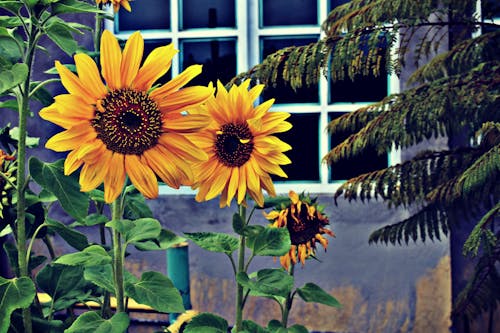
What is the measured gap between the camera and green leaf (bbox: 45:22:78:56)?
0.73 metres

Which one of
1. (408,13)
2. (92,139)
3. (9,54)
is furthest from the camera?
(408,13)

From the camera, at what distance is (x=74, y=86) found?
62 cm

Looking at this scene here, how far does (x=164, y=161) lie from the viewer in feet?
2.06

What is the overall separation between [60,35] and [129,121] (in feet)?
0.53

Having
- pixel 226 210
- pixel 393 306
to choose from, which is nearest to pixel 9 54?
pixel 226 210

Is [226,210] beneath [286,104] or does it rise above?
beneath

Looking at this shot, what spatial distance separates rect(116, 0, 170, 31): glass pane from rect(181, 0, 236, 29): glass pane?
8 centimetres

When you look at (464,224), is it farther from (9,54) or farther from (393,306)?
(9,54)

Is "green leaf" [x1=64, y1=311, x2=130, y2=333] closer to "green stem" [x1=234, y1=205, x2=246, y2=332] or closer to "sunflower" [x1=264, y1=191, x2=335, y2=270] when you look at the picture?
"green stem" [x1=234, y1=205, x2=246, y2=332]

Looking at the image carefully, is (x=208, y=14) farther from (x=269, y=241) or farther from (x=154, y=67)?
(x=154, y=67)

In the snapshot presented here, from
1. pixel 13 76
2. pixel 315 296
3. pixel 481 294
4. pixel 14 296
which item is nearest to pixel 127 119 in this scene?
pixel 13 76

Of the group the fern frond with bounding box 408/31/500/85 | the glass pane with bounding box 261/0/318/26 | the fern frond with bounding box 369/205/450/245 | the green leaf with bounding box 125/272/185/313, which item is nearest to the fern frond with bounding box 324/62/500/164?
the fern frond with bounding box 408/31/500/85

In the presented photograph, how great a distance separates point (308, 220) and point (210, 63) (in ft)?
5.87

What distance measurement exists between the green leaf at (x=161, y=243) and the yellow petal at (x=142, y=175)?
0.73ft
